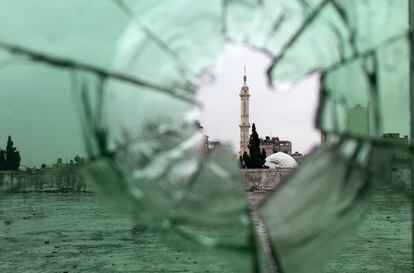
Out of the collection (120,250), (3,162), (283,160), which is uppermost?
(283,160)

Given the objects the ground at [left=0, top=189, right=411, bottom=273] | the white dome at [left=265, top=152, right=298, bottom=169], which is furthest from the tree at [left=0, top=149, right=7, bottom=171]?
the ground at [left=0, top=189, right=411, bottom=273]

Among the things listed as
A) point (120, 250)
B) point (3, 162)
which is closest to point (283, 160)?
point (120, 250)

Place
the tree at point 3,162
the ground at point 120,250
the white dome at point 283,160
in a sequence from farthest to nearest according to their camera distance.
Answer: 1. the ground at point 120,250
2. the white dome at point 283,160
3. the tree at point 3,162

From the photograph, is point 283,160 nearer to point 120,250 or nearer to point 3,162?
point 120,250

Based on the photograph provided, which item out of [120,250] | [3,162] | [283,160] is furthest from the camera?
[283,160]

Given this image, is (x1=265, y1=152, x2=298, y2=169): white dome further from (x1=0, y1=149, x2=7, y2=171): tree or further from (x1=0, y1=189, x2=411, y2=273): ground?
(x1=0, y1=189, x2=411, y2=273): ground

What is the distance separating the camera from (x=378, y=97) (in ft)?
7.11

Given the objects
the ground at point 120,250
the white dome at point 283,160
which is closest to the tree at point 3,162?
the white dome at point 283,160

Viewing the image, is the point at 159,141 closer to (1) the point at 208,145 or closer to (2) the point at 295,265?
(1) the point at 208,145

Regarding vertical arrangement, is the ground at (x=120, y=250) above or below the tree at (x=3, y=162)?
below

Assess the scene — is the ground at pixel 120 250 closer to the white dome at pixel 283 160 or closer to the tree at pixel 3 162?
the white dome at pixel 283 160

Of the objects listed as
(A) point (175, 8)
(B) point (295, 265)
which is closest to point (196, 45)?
(A) point (175, 8)

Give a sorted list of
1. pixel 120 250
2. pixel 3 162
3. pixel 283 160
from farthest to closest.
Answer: pixel 283 160 < pixel 120 250 < pixel 3 162

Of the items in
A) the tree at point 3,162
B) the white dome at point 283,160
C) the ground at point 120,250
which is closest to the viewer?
the tree at point 3,162
